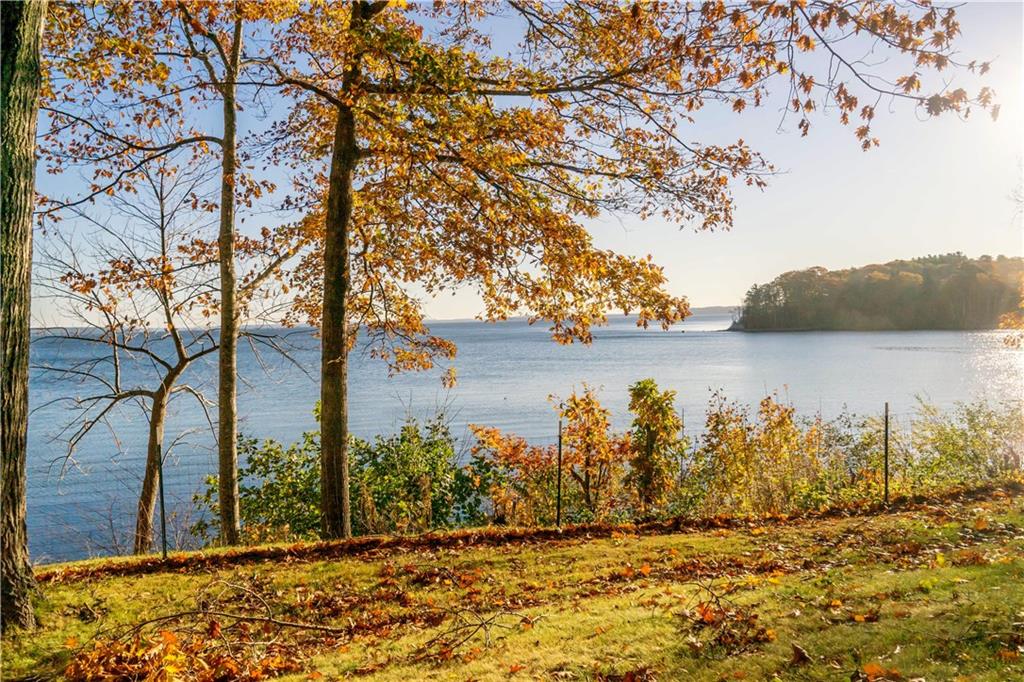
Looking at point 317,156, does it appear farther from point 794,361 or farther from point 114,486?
point 794,361

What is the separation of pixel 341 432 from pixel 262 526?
3.99m

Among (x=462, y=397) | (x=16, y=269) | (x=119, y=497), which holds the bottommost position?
(x=119, y=497)

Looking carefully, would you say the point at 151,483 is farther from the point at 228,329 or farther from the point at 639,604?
the point at 639,604

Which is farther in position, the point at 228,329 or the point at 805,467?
the point at 805,467

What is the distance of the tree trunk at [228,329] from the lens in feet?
33.6

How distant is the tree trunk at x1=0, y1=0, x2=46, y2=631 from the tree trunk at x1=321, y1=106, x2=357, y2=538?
3.92 meters

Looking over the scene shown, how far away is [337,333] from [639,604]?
529 centimetres

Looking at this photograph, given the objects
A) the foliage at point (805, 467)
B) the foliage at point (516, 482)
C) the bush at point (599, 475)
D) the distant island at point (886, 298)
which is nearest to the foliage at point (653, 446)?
the bush at point (599, 475)

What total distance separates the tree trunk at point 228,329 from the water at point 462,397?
148 cm

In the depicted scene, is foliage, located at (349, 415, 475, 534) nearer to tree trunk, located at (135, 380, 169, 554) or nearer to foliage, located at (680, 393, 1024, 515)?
tree trunk, located at (135, 380, 169, 554)

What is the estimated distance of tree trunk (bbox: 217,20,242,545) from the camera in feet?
33.6

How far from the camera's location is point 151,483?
1168cm

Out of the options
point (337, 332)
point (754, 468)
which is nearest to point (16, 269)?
point (337, 332)

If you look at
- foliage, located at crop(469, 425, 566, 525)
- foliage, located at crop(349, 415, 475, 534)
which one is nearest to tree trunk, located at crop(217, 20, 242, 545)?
foliage, located at crop(349, 415, 475, 534)
